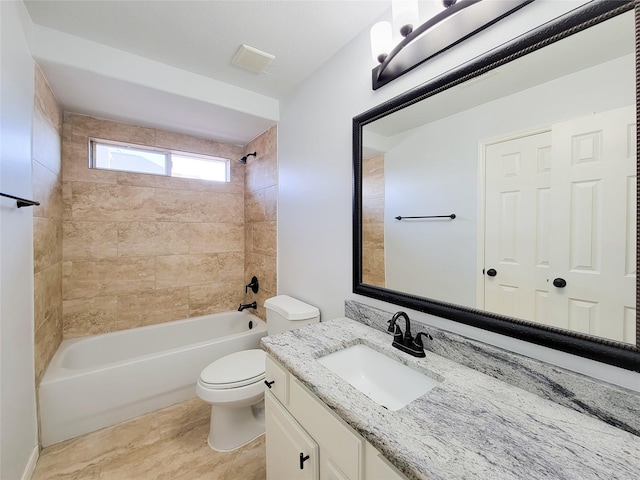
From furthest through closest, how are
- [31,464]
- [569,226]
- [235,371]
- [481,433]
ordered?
[235,371]
[31,464]
[569,226]
[481,433]

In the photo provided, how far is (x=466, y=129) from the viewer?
3.37 feet

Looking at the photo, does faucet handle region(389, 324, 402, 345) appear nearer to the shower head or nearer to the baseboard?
the baseboard

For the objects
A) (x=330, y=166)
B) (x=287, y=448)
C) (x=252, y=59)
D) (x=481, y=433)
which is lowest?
(x=287, y=448)

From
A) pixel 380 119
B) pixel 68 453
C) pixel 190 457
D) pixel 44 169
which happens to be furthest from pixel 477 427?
pixel 44 169

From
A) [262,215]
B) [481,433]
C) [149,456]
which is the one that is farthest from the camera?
[262,215]

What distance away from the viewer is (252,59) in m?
1.67

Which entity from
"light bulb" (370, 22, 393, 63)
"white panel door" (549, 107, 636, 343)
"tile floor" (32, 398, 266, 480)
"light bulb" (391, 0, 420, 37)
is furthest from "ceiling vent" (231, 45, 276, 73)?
"tile floor" (32, 398, 266, 480)

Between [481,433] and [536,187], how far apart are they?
2.42 ft

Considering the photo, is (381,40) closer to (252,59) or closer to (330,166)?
(330,166)

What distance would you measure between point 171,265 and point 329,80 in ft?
7.20

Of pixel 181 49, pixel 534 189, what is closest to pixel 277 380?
pixel 534 189

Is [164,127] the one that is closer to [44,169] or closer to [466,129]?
[44,169]

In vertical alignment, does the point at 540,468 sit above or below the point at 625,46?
below

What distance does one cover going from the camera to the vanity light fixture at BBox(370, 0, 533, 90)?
909mm
